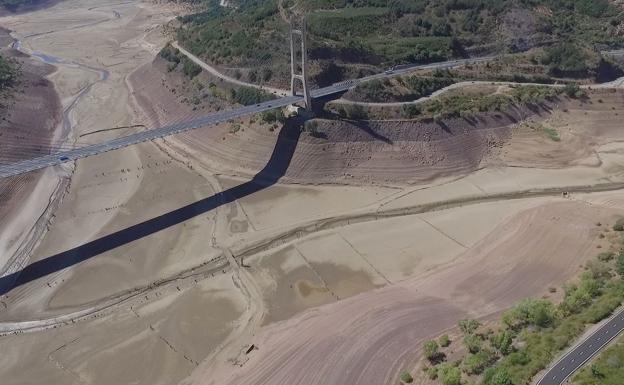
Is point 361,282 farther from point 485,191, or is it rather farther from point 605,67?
point 605,67

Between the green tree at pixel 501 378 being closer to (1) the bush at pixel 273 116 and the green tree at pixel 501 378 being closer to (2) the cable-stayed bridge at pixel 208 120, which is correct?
(2) the cable-stayed bridge at pixel 208 120

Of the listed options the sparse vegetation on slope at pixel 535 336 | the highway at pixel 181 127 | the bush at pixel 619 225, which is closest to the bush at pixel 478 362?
the sparse vegetation on slope at pixel 535 336

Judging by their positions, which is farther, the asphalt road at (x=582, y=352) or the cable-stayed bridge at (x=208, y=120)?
the cable-stayed bridge at (x=208, y=120)

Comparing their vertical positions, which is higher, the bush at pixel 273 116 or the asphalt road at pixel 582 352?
the bush at pixel 273 116

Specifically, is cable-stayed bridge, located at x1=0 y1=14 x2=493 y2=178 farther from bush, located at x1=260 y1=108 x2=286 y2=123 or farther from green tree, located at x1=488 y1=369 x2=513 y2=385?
green tree, located at x1=488 y1=369 x2=513 y2=385

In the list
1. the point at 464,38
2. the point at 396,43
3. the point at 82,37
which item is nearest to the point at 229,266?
the point at 396,43
